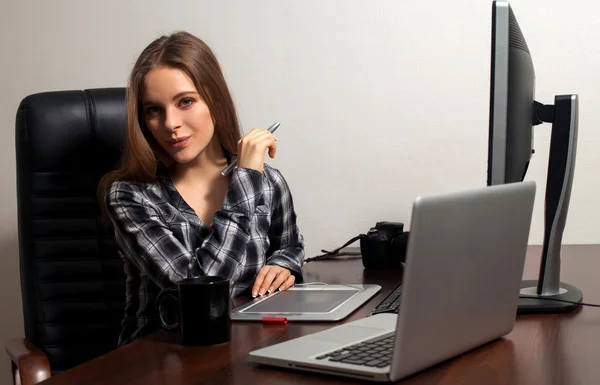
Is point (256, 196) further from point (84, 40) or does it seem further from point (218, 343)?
point (84, 40)

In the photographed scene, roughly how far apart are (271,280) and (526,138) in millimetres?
503

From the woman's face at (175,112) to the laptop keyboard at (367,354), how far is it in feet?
2.37

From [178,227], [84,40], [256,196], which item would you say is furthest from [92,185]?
[84,40]

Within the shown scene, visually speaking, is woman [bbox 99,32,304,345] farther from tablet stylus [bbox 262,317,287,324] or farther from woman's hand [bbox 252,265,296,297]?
tablet stylus [bbox 262,317,287,324]

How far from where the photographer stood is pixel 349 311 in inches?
42.2

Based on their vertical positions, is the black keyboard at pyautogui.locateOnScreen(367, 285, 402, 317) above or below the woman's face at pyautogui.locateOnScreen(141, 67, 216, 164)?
below

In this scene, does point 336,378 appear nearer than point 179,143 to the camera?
Yes

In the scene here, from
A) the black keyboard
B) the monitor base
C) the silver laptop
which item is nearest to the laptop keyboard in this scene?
the silver laptop

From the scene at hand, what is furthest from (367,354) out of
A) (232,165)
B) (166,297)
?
(232,165)

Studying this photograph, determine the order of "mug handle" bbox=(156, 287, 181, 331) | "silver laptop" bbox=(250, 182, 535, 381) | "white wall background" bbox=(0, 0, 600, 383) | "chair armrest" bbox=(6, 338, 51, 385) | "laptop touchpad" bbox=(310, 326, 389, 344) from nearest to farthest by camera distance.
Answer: "silver laptop" bbox=(250, 182, 535, 381), "laptop touchpad" bbox=(310, 326, 389, 344), "mug handle" bbox=(156, 287, 181, 331), "chair armrest" bbox=(6, 338, 51, 385), "white wall background" bbox=(0, 0, 600, 383)

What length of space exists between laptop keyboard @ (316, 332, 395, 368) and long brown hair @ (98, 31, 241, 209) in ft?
2.48

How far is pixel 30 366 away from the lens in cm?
125

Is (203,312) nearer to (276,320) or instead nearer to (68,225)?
(276,320)

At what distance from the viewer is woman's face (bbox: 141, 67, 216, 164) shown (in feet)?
4.73
